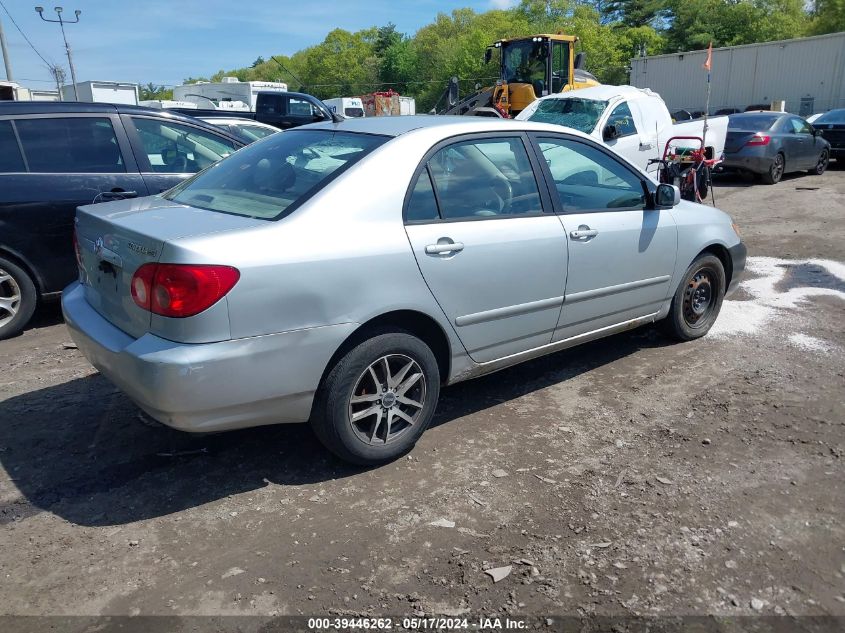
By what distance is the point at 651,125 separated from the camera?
11891 millimetres

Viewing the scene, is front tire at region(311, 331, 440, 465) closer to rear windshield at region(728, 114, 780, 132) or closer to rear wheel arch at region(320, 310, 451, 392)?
rear wheel arch at region(320, 310, 451, 392)

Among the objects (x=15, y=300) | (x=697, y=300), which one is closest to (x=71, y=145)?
(x=15, y=300)

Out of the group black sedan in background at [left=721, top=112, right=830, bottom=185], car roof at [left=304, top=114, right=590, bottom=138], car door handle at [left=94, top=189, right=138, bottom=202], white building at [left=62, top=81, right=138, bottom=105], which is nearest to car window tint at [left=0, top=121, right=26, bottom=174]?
car door handle at [left=94, top=189, right=138, bottom=202]

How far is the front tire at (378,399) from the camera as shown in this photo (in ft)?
10.9

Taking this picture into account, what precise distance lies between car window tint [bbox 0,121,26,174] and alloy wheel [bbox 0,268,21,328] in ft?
2.80

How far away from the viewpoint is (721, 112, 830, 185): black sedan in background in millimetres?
14594

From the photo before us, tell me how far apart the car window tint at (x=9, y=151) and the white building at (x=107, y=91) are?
907 inches

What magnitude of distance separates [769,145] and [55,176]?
44.8ft

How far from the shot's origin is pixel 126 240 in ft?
10.6

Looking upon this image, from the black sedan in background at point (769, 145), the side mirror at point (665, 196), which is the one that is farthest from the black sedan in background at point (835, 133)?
the side mirror at point (665, 196)

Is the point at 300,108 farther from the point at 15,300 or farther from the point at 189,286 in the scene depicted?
the point at 189,286

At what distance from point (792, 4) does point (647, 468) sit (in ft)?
216

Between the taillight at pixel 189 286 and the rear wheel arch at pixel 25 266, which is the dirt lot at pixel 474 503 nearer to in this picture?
the rear wheel arch at pixel 25 266

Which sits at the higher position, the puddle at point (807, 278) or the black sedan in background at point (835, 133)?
the black sedan in background at point (835, 133)
